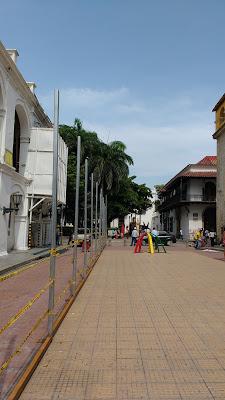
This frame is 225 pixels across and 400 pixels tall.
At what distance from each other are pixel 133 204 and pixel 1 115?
4074cm

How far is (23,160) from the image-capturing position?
77.2 ft

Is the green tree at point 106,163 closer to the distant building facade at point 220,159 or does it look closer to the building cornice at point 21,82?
the distant building facade at point 220,159

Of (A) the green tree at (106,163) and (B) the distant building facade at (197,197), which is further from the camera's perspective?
(B) the distant building facade at (197,197)

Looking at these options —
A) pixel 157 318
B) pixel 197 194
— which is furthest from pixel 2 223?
pixel 197 194

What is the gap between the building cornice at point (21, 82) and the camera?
17597 mm

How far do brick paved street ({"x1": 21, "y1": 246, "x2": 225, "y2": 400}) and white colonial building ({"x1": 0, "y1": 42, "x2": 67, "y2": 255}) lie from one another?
1075 centimetres

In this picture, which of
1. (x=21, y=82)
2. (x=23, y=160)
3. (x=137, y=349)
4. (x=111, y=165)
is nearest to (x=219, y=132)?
(x=111, y=165)

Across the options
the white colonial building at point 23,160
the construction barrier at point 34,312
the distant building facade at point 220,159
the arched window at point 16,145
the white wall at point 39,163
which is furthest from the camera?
the distant building facade at point 220,159

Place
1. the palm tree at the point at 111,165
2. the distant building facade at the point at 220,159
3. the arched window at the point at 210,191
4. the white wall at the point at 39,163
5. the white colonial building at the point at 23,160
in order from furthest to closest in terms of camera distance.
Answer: the arched window at the point at 210,191 → the palm tree at the point at 111,165 → the distant building facade at the point at 220,159 → the white wall at the point at 39,163 → the white colonial building at the point at 23,160

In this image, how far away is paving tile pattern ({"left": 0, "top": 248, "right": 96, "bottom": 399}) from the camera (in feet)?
15.8

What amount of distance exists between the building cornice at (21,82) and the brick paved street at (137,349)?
432 inches

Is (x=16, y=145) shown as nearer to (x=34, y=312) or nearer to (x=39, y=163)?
(x=39, y=163)

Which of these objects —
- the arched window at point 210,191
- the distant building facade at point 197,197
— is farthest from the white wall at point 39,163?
the arched window at point 210,191

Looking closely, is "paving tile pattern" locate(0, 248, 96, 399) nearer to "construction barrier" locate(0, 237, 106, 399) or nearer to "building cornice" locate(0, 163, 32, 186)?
"construction barrier" locate(0, 237, 106, 399)
